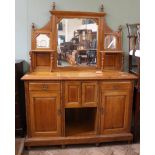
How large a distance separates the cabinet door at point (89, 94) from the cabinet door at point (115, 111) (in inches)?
3.8

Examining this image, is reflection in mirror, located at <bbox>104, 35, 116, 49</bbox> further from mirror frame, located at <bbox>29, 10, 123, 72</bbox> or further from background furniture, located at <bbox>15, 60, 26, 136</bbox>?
background furniture, located at <bbox>15, 60, 26, 136</bbox>

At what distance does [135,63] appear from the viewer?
2947 mm

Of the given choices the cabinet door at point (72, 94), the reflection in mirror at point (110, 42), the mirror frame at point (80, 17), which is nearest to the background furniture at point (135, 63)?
the reflection in mirror at point (110, 42)

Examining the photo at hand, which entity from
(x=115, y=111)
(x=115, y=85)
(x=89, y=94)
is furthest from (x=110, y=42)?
(x=115, y=111)

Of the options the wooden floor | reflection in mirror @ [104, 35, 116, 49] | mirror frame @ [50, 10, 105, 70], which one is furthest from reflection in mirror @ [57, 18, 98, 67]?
the wooden floor

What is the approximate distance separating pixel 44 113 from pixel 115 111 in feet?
2.83

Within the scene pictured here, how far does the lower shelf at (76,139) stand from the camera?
2484 mm

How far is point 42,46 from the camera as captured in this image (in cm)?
279

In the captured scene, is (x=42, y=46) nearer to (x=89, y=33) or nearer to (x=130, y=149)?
(x=89, y=33)

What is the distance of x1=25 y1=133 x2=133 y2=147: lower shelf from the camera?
2484 millimetres

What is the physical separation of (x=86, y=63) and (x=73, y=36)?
0.41 metres

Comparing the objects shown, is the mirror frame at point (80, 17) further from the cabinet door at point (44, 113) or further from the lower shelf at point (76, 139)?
the lower shelf at point (76, 139)

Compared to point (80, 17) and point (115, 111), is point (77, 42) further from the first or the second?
point (115, 111)
